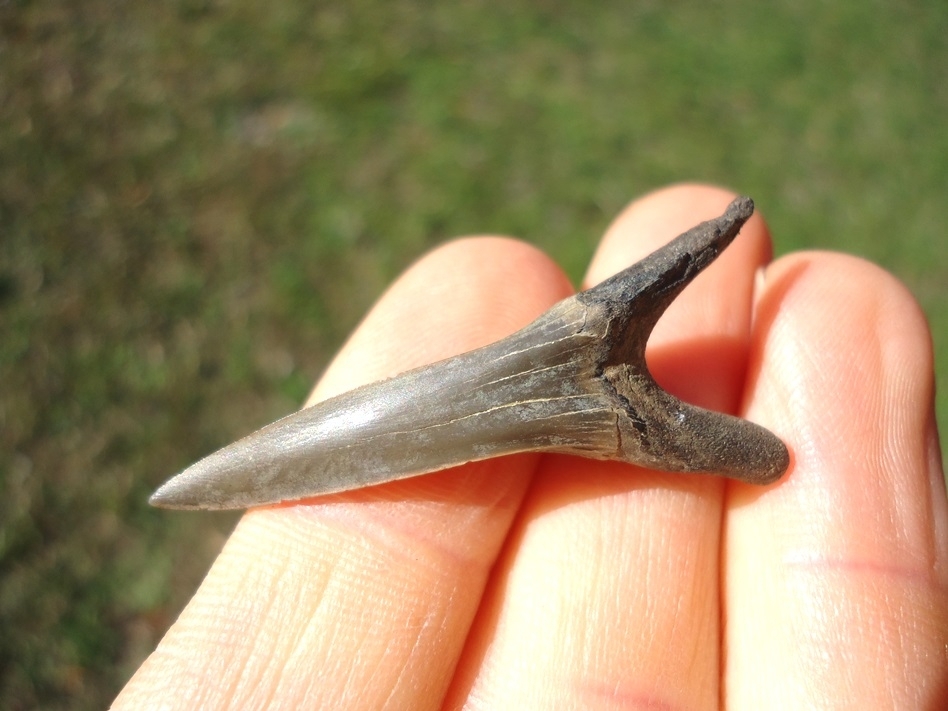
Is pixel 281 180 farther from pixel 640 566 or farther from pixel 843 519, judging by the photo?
pixel 843 519

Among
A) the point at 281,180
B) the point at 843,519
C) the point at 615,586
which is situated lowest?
the point at 615,586

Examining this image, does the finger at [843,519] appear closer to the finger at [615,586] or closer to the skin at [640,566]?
the skin at [640,566]

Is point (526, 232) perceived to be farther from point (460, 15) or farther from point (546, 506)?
point (546, 506)

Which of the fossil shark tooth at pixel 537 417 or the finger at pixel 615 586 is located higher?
the fossil shark tooth at pixel 537 417

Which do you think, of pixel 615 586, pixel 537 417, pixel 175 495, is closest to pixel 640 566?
pixel 615 586

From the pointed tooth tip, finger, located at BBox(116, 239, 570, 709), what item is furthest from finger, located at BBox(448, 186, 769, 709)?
the pointed tooth tip

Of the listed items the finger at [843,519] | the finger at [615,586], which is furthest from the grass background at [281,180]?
the finger at [843,519]

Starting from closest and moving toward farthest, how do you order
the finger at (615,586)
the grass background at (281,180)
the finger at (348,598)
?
the finger at (348,598), the finger at (615,586), the grass background at (281,180)
